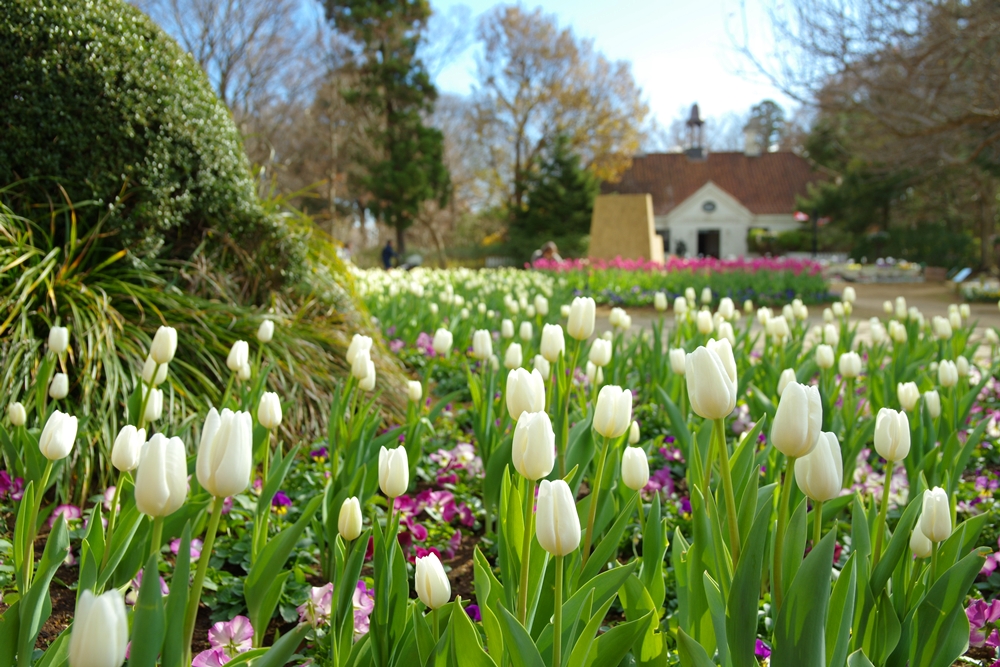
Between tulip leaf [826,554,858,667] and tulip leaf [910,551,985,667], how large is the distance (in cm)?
19

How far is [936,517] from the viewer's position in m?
1.28

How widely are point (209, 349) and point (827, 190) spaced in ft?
102

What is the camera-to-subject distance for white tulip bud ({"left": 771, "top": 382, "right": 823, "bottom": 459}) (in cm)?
109

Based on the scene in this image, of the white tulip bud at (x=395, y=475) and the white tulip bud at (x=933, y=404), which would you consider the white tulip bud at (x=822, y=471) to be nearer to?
the white tulip bud at (x=395, y=475)

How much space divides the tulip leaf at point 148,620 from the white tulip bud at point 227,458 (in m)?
0.12

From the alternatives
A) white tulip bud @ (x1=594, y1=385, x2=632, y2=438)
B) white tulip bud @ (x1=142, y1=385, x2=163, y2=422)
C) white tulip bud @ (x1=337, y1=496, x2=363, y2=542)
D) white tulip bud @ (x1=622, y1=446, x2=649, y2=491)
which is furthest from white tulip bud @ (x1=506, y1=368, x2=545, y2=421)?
white tulip bud @ (x1=142, y1=385, x2=163, y2=422)

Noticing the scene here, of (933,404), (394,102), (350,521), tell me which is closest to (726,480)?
(350,521)

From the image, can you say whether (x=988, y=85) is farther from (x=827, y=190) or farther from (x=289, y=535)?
(x=827, y=190)

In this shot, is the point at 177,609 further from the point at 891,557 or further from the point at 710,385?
the point at 891,557

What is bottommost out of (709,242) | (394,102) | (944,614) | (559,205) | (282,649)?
(944,614)

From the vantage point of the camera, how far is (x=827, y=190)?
29984 millimetres

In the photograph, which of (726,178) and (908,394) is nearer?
(908,394)

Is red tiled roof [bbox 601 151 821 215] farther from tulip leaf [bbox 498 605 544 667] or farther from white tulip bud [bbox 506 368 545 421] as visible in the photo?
tulip leaf [bbox 498 605 544 667]

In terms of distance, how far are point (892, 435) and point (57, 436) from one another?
164cm
